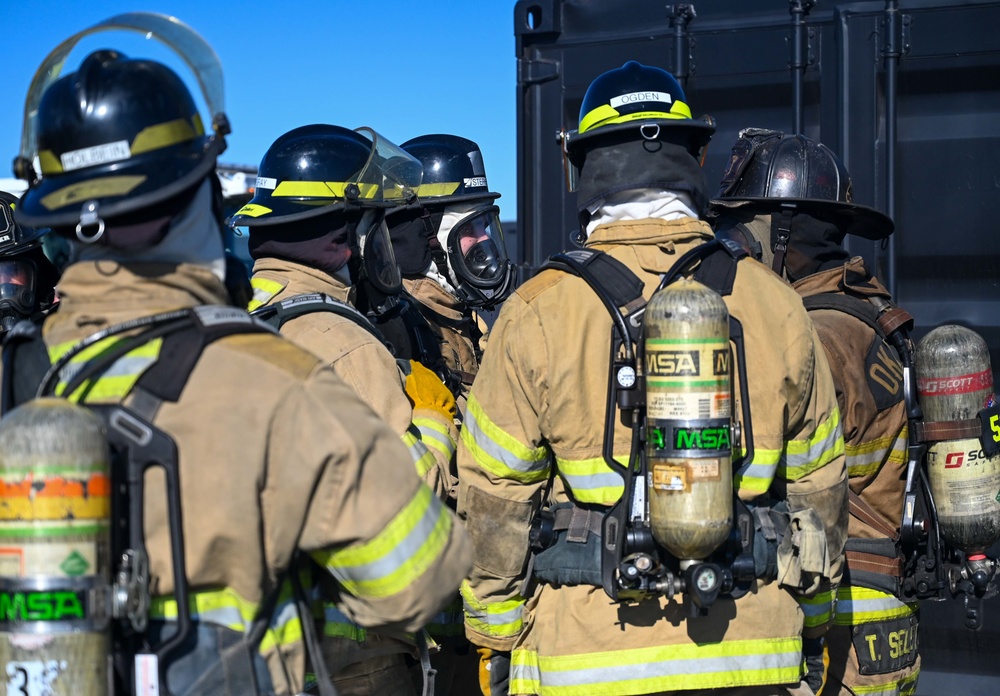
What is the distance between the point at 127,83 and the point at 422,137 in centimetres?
350

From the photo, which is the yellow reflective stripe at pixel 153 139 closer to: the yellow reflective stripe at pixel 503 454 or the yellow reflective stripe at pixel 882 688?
the yellow reflective stripe at pixel 503 454

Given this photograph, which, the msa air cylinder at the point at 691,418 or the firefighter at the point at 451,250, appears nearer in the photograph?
the msa air cylinder at the point at 691,418

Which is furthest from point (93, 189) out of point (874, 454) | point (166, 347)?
point (874, 454)

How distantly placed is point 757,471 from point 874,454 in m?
0.91

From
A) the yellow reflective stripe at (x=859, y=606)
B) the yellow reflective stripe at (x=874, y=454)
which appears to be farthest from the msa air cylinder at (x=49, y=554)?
the yellow reflective stripe at (x=859, y=606)

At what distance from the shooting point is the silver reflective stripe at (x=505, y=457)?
292 cm

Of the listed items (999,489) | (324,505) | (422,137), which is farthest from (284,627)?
(422,137)

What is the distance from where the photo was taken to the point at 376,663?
127 inches

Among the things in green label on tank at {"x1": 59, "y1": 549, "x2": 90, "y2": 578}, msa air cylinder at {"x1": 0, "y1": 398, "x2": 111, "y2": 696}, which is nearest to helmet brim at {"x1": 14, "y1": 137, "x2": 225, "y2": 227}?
msa air cylinder at {"x1": 0, "y1": 398, "x2": 111, "y2": 696}

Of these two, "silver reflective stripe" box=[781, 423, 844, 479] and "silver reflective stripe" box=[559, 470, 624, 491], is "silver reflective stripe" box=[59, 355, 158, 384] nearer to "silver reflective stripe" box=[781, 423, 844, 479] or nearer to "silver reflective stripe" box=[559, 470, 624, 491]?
"silver reflective stripe" box=[559, 470, 624, 491]

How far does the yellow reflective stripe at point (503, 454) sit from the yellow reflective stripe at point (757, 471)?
50 cm

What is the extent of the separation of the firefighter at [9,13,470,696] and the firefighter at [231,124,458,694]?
1116 mm

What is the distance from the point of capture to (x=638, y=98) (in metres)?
3.09

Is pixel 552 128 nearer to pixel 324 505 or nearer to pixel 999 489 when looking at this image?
pixel 999 489
